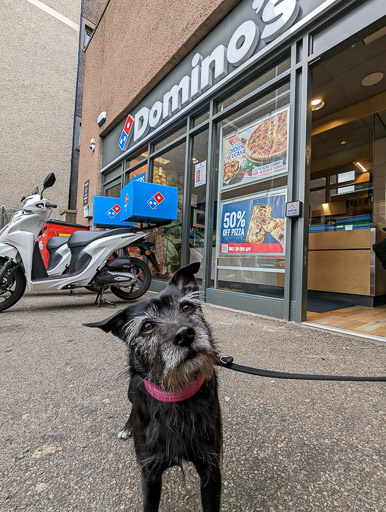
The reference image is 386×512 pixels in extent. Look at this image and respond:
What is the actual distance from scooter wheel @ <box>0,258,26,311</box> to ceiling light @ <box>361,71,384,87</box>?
276 inches

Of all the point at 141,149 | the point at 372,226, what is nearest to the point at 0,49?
the point at 141,149

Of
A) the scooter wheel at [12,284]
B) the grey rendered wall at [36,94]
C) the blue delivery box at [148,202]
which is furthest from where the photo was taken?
the grey rendered wall at [36,94]

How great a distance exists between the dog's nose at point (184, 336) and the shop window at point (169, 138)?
18.2 feet

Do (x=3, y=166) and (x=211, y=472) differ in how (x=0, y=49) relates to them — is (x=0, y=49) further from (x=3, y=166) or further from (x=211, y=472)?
(x=211, y=472)

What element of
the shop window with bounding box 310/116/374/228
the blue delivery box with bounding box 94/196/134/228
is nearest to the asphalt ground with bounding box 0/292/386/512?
the blue delivery box with bounding box 94/196/134/228

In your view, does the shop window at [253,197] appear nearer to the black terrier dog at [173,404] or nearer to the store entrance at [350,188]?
the store entrance at [350,188]

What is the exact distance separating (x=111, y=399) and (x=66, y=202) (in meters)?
15.3

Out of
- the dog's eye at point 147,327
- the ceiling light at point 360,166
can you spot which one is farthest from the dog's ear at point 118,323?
the ceiling light at point 360,166

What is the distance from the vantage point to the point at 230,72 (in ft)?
14.5

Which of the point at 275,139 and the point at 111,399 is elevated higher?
the point at 275,139

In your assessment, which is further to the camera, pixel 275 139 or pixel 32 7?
pixel 32 7

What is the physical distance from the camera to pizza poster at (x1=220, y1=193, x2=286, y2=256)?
12.2 feet

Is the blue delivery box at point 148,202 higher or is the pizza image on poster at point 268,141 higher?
the pizza image on poster at point 268,141

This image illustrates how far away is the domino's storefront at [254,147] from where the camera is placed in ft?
11.0
